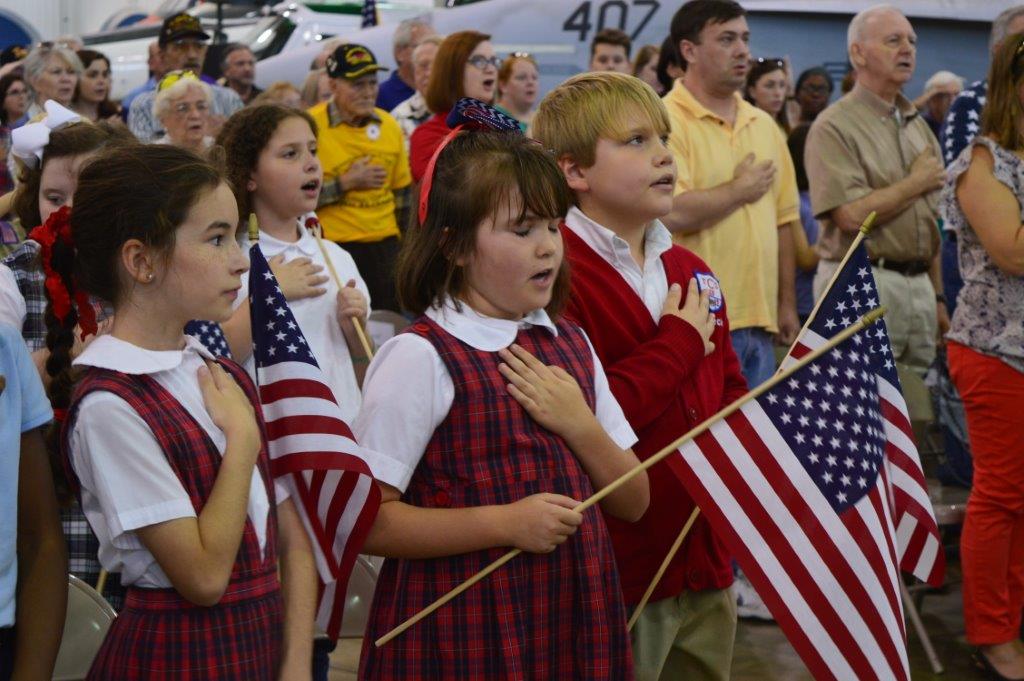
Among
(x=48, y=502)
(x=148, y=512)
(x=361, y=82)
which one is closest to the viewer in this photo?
(x=148, y=512)

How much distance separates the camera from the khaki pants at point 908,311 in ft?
18.7

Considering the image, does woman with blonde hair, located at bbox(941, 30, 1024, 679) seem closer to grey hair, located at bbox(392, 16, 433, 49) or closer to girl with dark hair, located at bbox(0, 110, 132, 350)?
girl with dark hair, located at bbox(0, 110, 132, 350)

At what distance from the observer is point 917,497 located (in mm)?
3162

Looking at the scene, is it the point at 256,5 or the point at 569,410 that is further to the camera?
the point at 256,5

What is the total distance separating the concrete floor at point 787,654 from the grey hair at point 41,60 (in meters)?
4.60

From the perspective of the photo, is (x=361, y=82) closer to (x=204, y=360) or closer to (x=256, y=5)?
(x=204, y=360)

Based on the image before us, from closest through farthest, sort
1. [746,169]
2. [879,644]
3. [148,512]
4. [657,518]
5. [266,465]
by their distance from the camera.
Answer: [148,512] < [266,465] < [879,644] < [657,518] < [746,169]

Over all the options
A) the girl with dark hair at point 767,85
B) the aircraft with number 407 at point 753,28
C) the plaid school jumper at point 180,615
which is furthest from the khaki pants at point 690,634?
the aircraft with number 407 at point 753,28

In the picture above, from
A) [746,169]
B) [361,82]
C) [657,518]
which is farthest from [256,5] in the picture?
[657,518]

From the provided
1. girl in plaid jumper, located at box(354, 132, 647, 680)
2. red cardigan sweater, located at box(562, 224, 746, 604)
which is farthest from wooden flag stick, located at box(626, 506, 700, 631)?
girl in plaid jumper, located at box(354, 132, 647, 680)

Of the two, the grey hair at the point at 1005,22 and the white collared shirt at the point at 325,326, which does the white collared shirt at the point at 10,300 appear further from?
the grey hair at the point at 1005,22

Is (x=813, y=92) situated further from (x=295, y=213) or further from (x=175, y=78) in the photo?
(x=295, y=213)

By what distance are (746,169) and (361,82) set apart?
268cm

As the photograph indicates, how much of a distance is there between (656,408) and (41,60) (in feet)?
20.7
